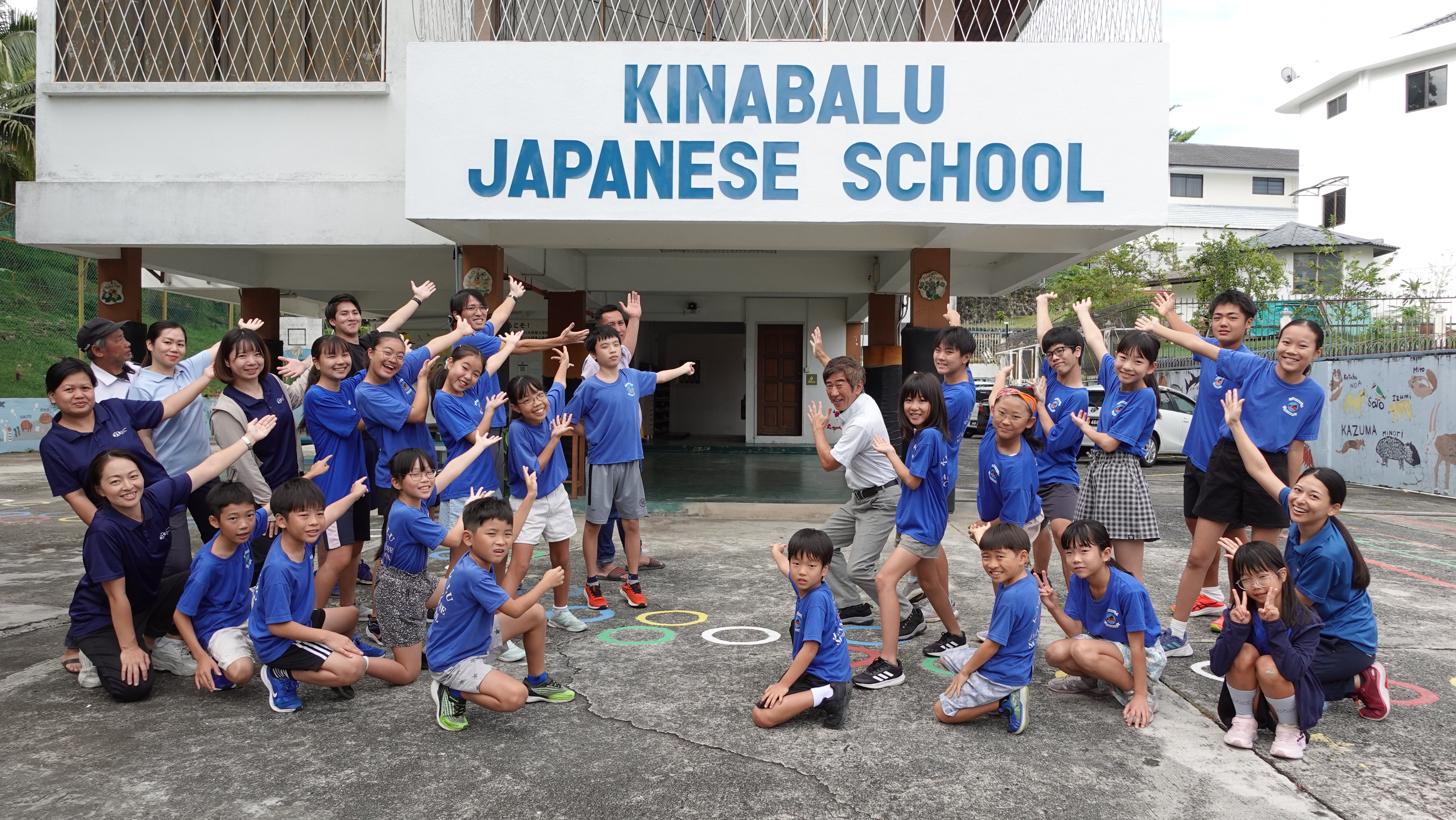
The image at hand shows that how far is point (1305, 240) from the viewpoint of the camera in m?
23.9

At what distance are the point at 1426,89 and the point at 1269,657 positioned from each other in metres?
31.0

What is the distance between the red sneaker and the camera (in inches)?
137

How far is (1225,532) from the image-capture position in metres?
4.38

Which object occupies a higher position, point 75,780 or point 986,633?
point 986,633

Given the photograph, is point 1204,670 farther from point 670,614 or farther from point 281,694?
point 281,694

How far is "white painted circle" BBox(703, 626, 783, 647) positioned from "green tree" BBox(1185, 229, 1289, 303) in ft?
52.6

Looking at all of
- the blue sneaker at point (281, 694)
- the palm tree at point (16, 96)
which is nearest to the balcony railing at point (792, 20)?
the blue sneaker at point (281, 694)

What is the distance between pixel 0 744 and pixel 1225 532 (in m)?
4.88

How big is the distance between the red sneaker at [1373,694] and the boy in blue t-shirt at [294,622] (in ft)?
12.1

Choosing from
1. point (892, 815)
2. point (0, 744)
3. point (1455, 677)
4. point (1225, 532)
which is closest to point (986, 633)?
point (892, 815)

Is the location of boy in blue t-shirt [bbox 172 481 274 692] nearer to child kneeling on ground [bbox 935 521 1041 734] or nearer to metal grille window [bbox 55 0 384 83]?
child kneeling on ground [bbox 935 521 1041 734]

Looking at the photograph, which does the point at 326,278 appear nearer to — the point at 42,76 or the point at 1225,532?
the point at 42,76

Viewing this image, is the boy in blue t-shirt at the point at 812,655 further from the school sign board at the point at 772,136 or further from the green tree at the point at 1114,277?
the green tree at the point at 1114,277

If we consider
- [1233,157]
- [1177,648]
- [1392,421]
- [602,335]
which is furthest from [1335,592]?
[1233,157]
